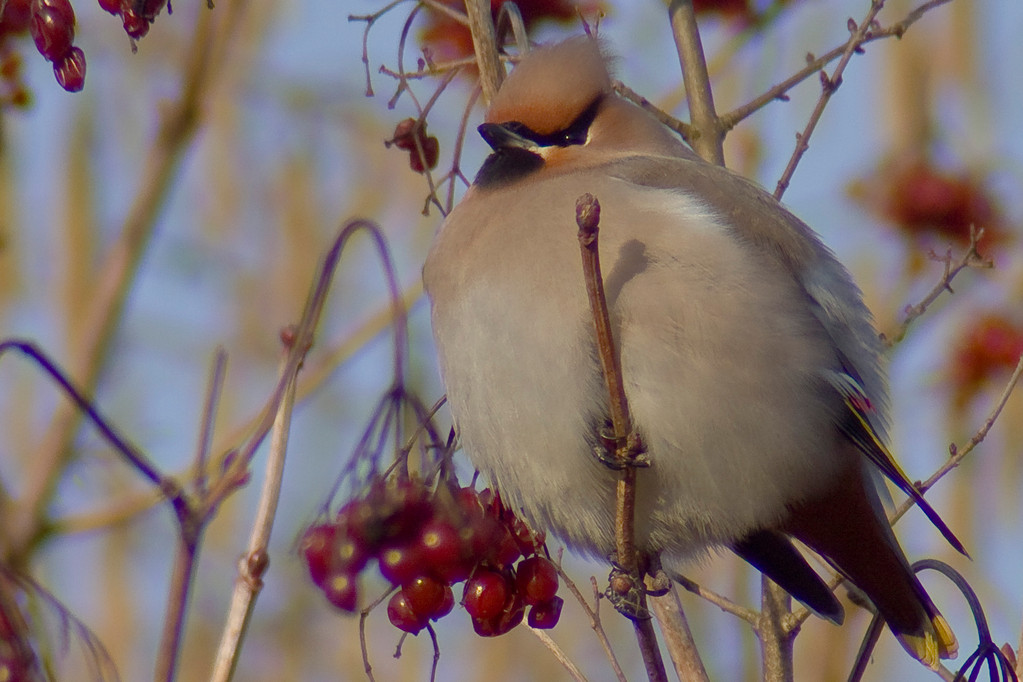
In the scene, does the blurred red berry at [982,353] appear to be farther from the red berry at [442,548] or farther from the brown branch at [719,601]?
the red berry at [442,548]

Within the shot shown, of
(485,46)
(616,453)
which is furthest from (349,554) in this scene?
(485,46)

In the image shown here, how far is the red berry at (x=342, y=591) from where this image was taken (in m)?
2.28

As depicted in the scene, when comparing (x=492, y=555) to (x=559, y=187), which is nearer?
(x=492, y=555)

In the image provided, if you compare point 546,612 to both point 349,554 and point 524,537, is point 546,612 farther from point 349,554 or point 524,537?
point 349,554

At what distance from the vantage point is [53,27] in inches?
84.2

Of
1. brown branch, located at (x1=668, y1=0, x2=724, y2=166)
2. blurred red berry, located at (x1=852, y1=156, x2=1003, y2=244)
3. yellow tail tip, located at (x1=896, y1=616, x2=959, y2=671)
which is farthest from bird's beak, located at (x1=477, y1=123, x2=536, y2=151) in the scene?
blurred red berry, located at (x1=852, y1=156, x2=1003, y2=244)

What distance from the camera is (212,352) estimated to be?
531 centimetres

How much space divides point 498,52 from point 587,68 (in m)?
0.23

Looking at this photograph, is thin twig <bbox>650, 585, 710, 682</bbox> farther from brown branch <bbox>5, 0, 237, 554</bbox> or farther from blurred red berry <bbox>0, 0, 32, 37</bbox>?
blurred red berry <bbox>0, 0, 32, 37</bbox>

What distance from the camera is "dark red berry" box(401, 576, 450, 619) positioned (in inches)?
93.6

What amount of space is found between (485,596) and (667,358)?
0.62 m

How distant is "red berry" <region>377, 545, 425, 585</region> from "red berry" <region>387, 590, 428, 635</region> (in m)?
0.07

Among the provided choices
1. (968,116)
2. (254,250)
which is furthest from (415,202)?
(968,116)

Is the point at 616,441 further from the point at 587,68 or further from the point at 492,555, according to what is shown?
the point at 587,68
